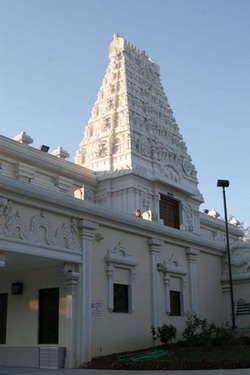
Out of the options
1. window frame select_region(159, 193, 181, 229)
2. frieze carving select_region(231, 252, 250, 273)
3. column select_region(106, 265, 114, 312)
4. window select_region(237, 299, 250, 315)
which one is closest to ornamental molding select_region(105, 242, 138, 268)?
column select_region(106, 265, 114, 312)

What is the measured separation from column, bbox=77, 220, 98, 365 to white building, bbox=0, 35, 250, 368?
3 centimetres

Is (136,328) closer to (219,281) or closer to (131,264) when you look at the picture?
(131,264)

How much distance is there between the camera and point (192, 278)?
23.5 m

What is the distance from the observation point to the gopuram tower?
1280 inches

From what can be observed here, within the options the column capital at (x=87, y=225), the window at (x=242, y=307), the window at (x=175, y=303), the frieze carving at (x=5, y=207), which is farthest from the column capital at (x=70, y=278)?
the window at (x=242, y=307)

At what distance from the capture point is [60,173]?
3130 cm

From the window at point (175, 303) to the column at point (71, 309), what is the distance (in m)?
6.25

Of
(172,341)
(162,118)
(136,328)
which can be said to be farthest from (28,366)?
(162,118)

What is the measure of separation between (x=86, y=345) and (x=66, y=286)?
6.46 feet

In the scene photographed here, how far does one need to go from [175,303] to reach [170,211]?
12.6 meters

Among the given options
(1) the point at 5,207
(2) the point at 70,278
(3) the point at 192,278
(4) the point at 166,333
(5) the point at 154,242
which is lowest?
(4) the point at 166,333

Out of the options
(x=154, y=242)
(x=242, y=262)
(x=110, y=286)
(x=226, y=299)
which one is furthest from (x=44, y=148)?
(x=110, y=286)

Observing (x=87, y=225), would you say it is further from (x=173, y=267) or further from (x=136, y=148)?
(x=136, y=148)

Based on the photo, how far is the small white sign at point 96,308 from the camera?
1752cm
